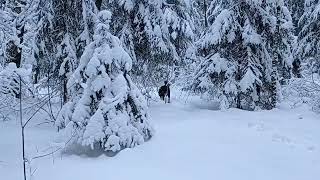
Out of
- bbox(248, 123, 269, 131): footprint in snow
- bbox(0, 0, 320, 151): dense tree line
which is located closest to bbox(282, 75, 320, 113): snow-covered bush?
bbox(0, 0, 320, 151): dense tree line

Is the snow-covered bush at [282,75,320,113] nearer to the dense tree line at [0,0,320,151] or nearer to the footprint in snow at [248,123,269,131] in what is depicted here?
the dense tree line at [0,0,320,151]

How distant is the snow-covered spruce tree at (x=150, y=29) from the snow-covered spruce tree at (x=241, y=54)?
0.98 metres

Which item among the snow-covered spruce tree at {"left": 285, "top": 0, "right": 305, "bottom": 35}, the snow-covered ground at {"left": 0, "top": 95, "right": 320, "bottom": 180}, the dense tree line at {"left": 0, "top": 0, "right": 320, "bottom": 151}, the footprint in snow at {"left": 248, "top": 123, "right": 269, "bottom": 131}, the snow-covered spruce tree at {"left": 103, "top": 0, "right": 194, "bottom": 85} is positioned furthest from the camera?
the snow-covered spruce tree at {"left": 285, "top": 0, "right": 305, "bottom": 35}

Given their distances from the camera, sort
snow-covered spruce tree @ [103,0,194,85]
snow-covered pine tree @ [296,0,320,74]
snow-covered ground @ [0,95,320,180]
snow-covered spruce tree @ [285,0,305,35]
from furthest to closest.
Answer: snow-covered spruce tree @ [285,0,305,35] < snow-covered pine tree @ [296,0,320,74] < snow-covered spruce tree @ [103,0,194,85] < snow-covered ground @ [0,95,320,180]

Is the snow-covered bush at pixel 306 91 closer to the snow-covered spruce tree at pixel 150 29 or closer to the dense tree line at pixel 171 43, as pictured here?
the dense tree line at pixel 171 43

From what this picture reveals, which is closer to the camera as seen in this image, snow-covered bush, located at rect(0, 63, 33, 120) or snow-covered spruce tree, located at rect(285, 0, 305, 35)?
snow-covered bush, located at rect(0, 63, 33, 120)

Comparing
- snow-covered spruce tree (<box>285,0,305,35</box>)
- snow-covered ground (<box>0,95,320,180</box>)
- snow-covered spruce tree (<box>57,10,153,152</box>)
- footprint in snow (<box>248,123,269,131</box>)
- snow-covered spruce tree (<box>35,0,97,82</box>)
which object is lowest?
snow-covered ground (<box>0,95,320,180</box>)

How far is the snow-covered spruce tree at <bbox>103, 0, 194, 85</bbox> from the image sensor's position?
45.7ft

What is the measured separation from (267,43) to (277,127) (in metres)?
5.60

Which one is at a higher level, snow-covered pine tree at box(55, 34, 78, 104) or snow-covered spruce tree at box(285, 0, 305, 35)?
snow-covered spruce tree at box(285, 0, 305, 35)

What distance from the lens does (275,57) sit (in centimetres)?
1595

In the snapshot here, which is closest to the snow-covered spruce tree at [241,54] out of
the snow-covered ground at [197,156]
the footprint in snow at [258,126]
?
the footprint in snow at [258,126]

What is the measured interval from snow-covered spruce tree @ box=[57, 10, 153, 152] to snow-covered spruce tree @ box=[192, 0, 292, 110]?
5.96m

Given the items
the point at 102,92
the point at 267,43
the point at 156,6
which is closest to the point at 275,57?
the point at 267,43
